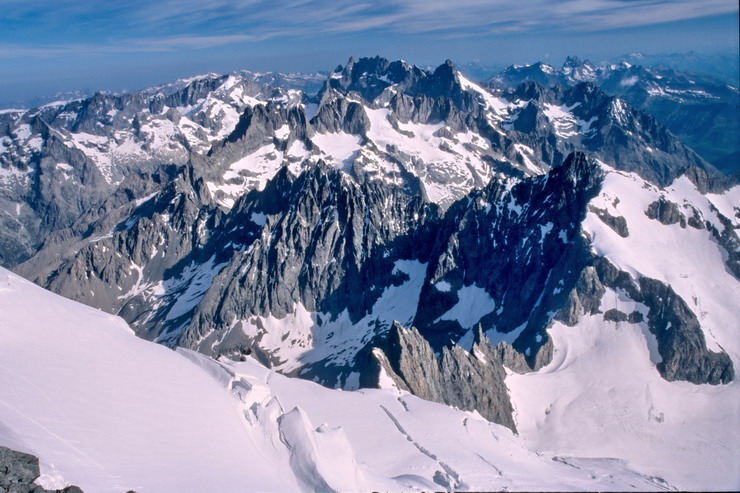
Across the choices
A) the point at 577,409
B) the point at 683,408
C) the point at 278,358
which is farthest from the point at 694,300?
the point at 278,358

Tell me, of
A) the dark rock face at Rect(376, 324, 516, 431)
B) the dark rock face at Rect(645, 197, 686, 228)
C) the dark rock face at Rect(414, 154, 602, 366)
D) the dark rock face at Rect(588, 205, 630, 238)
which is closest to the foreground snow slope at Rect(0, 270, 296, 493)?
the dark rock face at Rect(376, 324, 516, 431)

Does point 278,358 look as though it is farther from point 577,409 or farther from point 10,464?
point 10,464

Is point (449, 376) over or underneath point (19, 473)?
underneath

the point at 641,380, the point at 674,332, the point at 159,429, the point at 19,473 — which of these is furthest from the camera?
the point at 674,332

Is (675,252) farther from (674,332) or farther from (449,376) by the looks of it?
(449,376)

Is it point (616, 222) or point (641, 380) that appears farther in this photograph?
point (616, 222)

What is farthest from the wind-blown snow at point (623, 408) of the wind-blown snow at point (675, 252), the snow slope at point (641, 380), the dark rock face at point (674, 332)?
the wind-blown snow at point (675, 252)

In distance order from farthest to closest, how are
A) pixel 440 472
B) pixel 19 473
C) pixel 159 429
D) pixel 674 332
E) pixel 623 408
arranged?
pixel 674 332, pixel 623 408, pixel 440 472, pixel 159 429, pixel 19 473

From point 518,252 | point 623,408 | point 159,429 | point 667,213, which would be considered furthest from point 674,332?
point 159,429
